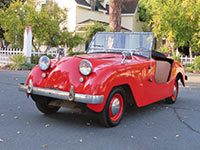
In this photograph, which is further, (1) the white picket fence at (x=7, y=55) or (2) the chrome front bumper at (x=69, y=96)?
(1) the white picket fence at (x=7, y=55)

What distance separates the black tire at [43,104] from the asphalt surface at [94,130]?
13 cm

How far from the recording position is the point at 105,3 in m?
32.4

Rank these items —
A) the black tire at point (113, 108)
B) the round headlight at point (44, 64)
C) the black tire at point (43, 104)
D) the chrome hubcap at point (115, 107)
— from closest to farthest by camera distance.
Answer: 1. the black tire at point (113, 108)
2. the chrome hubcap at point (115, 107)
3. the round headlight at point (44, 64)
4. the black tire at point (43, 104)

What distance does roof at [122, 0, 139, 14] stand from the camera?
105 ft

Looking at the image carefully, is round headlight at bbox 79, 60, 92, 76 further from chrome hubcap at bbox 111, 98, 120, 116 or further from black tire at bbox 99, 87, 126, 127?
chrome hubcap at bbox 111, 98, 120, 116

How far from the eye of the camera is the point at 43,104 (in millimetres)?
4973

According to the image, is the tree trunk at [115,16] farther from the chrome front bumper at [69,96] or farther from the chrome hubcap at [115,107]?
the chrome front bumper at [69,96]

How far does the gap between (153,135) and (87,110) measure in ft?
3.55

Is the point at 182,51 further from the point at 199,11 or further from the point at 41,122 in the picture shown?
the point at 41,122

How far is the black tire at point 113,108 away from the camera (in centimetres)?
424

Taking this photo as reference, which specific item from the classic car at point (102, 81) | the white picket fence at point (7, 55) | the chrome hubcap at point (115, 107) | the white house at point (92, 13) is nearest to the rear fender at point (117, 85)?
the classic car at point (102, 81)

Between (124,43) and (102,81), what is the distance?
1974 millimetres

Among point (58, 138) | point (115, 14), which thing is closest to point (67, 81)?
point (58, 138)

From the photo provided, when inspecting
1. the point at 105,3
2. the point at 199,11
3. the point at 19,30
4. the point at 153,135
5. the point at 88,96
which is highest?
the point at 105,3
